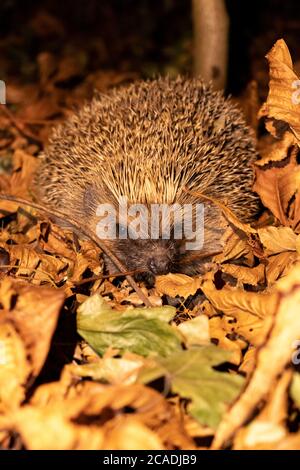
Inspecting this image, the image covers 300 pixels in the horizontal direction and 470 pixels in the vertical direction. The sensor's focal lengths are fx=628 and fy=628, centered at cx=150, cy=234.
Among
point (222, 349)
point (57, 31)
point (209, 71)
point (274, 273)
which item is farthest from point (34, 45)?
point (222, 349)

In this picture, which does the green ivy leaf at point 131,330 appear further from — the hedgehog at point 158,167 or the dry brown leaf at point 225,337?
the hedgehog at point 158,167

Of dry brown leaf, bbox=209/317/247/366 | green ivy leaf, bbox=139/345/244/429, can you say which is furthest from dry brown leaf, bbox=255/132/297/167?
green ivy leaf, bbox=139/345/244/429

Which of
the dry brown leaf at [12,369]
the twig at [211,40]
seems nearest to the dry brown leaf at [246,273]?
the dry brown leaf at [12,369]

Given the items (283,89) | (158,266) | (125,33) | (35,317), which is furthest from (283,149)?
(125,33)

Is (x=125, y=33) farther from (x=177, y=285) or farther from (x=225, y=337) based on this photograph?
(x=225, y=337)

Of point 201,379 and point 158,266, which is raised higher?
point 158,266

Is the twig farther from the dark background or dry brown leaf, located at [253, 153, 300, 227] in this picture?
dry brown leaf, located at [253, 153, 300, 227]
